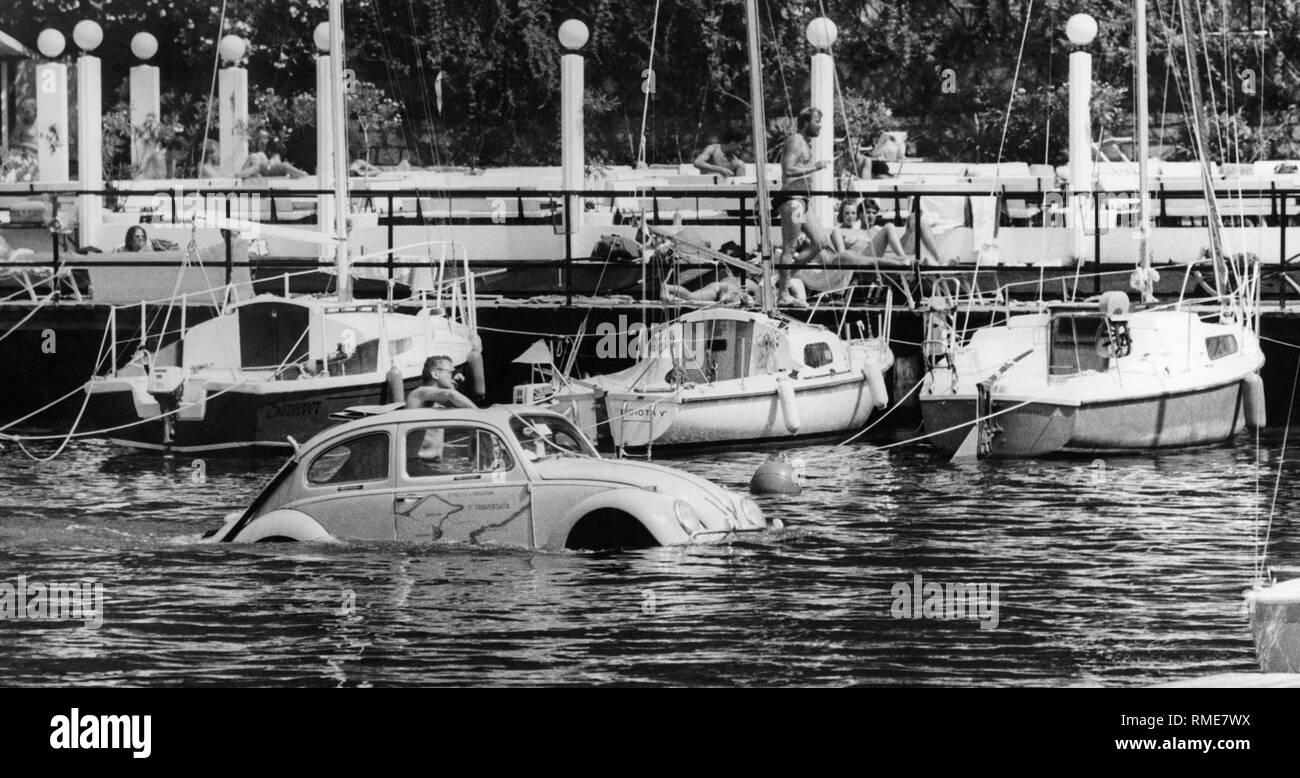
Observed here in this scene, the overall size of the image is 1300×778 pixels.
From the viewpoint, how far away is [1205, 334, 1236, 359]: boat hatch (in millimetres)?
25656

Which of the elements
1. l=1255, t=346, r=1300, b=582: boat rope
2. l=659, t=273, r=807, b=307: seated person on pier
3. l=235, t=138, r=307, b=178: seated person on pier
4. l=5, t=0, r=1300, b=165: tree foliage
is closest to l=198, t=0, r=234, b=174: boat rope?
l=235, t=138, r=307, b=178: seated person on pier

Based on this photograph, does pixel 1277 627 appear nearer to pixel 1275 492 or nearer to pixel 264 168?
pixel 1275 492

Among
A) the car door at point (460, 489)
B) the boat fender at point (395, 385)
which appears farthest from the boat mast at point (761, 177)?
the car door at point (460, 489)

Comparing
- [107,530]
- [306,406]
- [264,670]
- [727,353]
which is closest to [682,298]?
[727,353]

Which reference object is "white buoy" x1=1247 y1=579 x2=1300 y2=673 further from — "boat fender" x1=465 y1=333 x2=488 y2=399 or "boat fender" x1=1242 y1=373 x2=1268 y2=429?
"boat fender" x1=465 y1=333 x2=488 y2=399

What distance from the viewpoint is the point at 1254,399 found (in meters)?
25.1

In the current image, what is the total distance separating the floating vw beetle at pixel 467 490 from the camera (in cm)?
1605

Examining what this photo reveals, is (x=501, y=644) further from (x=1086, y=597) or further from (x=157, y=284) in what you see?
(x=157, y=284)

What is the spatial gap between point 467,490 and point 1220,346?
12.4 metres

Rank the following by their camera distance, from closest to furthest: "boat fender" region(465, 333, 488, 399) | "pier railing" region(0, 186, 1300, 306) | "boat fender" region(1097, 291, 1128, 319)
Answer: "boat fender" region(1097, 291, 1128, 319) → "boat fender" region(465, 333, 488, 399) → "pier railing" region(0, 186, 1300, 306)

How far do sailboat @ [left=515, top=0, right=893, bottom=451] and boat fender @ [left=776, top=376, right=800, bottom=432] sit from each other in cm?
1

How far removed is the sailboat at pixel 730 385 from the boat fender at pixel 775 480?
365 centimetres

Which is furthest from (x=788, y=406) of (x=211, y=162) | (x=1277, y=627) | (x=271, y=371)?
(x=211, y=162)

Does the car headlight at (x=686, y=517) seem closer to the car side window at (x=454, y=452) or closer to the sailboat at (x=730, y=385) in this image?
the car side window at (x=454, y=452)
